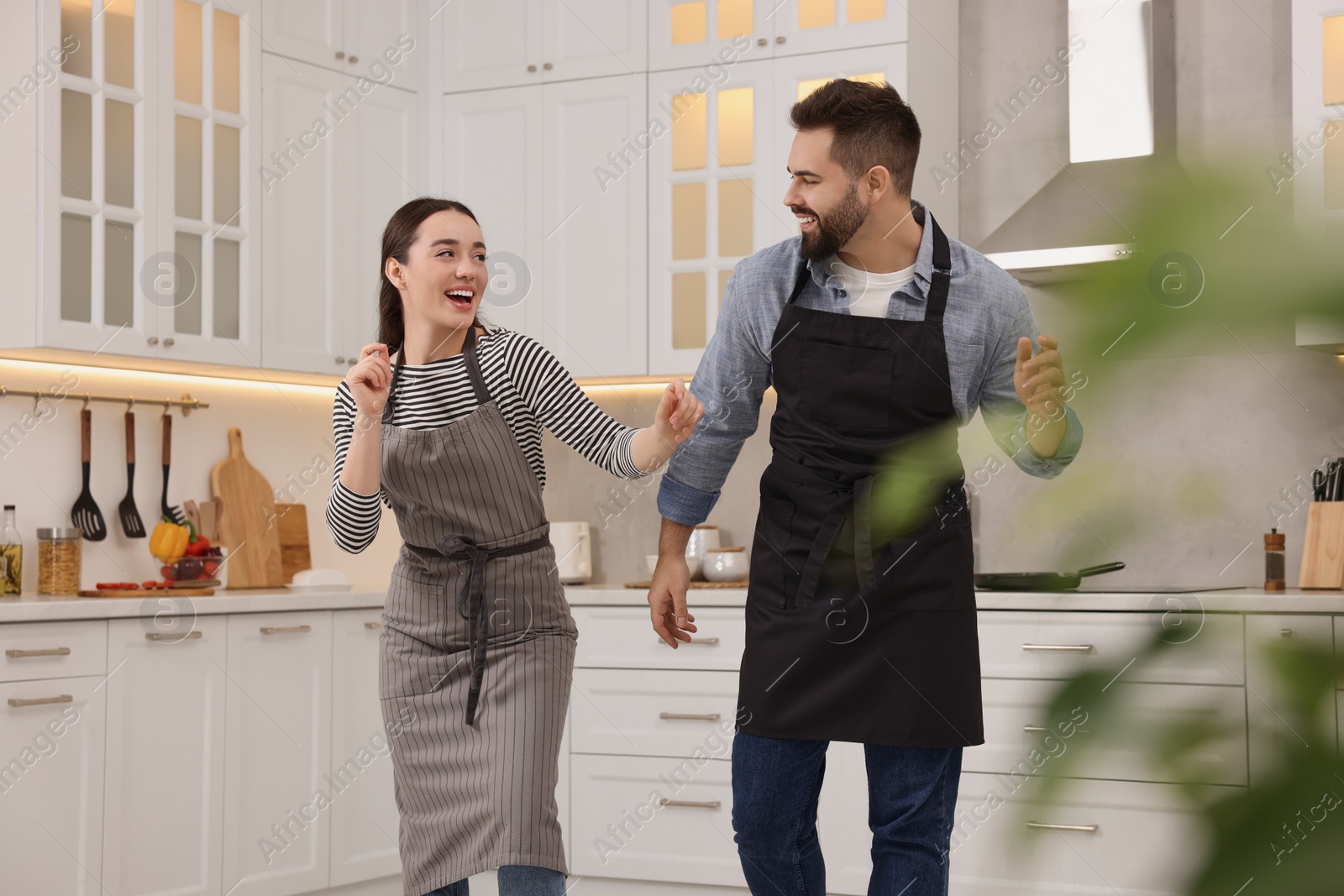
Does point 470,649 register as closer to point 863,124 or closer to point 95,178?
point 863,124

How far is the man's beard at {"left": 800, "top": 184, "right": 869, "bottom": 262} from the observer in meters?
1.89

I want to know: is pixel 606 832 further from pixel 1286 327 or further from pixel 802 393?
pixel 1286 327

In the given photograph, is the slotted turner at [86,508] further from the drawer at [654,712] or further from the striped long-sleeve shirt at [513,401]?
the striped long-sleeve shirt at [513,401]

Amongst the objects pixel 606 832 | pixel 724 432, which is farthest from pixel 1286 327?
pixel 606 832

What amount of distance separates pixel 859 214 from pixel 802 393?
0.86 feet

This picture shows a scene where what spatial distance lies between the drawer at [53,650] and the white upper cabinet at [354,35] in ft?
5.56

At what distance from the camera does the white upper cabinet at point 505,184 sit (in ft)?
13.3

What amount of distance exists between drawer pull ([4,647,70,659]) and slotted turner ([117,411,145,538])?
725 mm

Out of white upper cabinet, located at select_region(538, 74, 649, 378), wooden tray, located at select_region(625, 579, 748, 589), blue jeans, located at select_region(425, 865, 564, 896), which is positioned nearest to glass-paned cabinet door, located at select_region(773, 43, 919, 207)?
white upper cabinet, located at select_region(538, 74, 649, 378)

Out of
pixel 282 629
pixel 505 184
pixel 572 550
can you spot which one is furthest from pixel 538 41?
pixel 282 629

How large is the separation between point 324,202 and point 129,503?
998 mm

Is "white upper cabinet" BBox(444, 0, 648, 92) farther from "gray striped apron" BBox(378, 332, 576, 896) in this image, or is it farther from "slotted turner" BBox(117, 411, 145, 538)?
"gray striped apron" BBox(378, 332, 576, 896)

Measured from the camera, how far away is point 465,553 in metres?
2.05

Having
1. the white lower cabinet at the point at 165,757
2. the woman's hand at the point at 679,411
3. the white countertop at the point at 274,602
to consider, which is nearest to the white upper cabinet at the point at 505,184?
the white countertop at the point at 274,602
